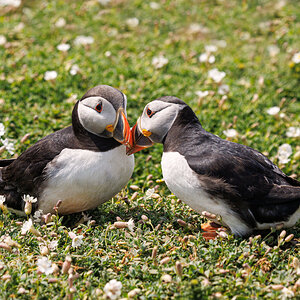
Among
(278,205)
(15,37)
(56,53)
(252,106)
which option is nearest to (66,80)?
(56,53)

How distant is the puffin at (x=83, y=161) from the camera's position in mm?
4207

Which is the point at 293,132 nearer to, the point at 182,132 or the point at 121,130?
the point at 182,132

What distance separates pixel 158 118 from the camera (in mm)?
4340

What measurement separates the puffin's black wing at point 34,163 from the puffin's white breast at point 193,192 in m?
0.97

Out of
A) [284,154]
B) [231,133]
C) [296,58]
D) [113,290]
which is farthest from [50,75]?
[113,290]

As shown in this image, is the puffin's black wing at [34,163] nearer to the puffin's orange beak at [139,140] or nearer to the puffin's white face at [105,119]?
the puffin's white face at [105,119]

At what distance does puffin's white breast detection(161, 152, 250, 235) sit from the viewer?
401 centimetres

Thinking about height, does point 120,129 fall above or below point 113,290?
above

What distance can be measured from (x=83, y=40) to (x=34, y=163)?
358 centimetres

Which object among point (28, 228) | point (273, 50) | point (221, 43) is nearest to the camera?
point (28, 228)

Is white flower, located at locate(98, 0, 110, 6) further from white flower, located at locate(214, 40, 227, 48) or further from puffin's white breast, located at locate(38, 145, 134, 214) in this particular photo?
puffin's white breast, located at locate(38, 145, 134, 214)

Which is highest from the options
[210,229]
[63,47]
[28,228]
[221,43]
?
[28,228]

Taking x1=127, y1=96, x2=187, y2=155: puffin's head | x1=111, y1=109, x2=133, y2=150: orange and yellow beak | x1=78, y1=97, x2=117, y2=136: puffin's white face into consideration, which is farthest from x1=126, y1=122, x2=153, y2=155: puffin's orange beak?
x1=78, y1=97, x2=117, y2=136: puffin's white face

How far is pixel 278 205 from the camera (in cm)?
398
